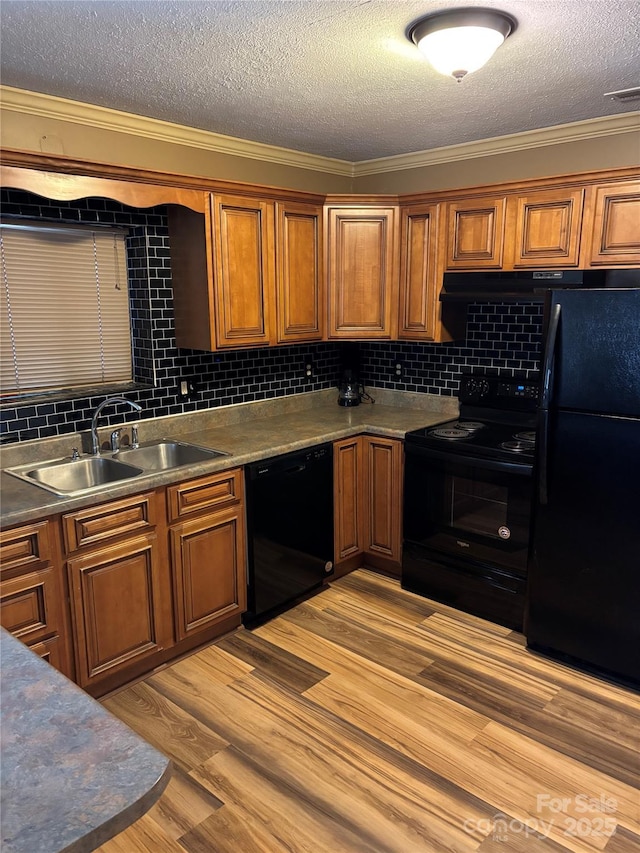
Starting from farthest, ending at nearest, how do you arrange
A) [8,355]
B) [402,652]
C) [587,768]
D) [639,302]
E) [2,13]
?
[402,652] → [8,355] → [639,302] → [587,768] → [2,13]


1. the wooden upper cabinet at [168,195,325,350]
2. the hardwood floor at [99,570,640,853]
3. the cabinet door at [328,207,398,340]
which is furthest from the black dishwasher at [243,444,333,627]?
the cabinet door at [328,207,398,340]

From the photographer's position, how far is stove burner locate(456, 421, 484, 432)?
3414 mm

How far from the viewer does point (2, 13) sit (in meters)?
1.81

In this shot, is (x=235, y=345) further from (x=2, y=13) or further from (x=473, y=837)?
(x=473, y=837)

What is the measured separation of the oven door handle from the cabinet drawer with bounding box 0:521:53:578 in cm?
186

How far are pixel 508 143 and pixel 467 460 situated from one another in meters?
1.77

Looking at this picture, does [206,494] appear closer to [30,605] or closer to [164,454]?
[164,454]

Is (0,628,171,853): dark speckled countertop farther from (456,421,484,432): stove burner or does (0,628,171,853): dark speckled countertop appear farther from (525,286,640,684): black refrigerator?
(456,421,484,432): stove burner

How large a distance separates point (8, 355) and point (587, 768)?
112 inches

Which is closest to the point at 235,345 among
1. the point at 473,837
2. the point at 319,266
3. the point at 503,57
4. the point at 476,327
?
the point at 319,266

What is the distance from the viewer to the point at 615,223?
9.31 ft

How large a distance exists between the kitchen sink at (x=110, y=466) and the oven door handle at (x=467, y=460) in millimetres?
1058

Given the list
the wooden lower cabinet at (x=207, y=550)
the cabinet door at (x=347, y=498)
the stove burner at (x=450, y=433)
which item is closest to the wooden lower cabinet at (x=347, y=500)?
the cabinet door at (x=347, y=498)

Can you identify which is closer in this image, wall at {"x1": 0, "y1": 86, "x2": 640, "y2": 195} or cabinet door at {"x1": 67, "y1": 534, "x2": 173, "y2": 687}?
cabinet door at {"x1": 67, "y1": 534, "x2": 173, "y2": 687}
